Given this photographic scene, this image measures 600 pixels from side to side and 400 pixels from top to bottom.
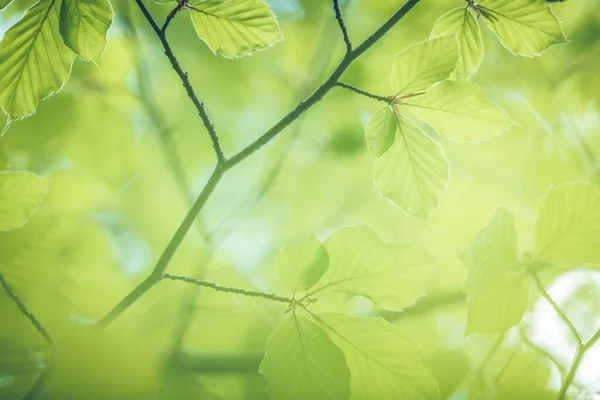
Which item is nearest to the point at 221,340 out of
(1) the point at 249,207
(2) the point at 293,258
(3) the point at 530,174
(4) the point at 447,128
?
(1) the point at 249,207

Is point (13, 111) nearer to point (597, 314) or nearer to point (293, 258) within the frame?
point (293, 258)

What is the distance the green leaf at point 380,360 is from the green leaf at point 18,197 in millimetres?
293

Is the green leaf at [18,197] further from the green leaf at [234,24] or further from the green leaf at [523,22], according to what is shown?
the green leaf at [523,22]

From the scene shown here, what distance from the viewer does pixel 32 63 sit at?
312mm

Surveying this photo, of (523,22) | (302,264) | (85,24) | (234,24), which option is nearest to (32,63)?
(85,24)

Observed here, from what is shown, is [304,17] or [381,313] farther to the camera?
[304,17]

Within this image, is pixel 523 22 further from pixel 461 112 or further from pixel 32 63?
pixel 32 63

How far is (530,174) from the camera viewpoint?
0.76 m

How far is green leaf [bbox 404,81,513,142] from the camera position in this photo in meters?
0.32

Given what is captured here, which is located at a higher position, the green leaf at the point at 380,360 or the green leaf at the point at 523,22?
the green leaf at the point at 523,22

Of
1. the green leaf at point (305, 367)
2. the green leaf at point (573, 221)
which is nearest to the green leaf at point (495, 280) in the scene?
the green leaf at point (573, 221)

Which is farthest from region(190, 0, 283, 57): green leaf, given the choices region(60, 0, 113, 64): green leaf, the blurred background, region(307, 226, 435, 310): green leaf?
the blurred background

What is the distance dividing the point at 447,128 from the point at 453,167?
435mm

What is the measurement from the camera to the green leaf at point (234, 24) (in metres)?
0.31
